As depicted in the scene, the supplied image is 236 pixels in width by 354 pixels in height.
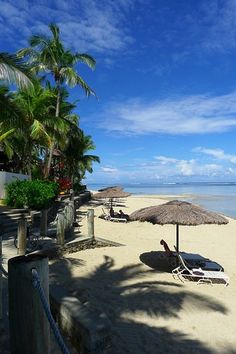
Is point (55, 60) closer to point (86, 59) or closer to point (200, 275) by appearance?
point (86, 59)

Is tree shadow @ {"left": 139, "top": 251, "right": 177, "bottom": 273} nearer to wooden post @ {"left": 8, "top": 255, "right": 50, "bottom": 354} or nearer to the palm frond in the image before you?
wooden post @ {"left": 8, "top": 255, "right": 50, "bottom": 354}

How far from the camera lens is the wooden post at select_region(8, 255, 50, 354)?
8.43 ft

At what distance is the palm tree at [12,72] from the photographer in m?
12.2

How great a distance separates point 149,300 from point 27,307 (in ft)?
22.1

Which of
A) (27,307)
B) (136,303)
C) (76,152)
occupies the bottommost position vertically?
(136,303)

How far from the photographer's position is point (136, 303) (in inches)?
342

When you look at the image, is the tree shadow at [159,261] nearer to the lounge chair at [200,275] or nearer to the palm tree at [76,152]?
the lounge chair at [200,275]

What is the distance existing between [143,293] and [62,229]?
4.55 m

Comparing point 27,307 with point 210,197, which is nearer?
point 27,307

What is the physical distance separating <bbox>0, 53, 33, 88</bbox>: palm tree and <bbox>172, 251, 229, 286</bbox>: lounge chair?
25.3ft

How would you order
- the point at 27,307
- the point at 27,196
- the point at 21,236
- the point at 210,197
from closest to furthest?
1. the point at 27,307
2. the point at 21,236
3. the point at 27,196
4. the point at 210,197

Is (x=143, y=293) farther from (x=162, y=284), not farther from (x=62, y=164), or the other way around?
(x=62, y=164)

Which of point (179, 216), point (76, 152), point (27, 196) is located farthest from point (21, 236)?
point (76, 152)

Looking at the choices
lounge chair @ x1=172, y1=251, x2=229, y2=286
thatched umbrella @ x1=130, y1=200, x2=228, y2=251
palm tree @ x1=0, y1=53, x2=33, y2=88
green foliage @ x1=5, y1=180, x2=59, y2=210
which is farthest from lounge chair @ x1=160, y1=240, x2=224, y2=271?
green foliage @ x1=5, y1=180, x2=59, y2=210
